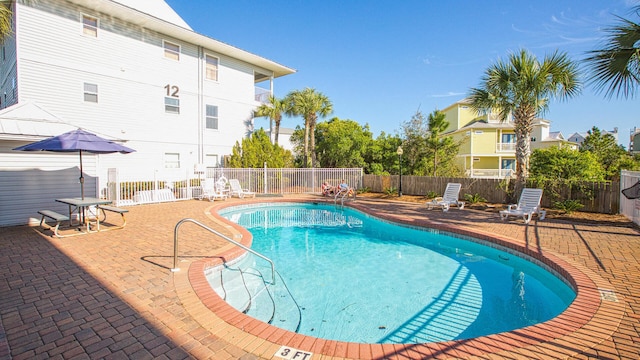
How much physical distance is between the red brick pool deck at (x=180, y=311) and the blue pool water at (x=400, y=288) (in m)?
0.72

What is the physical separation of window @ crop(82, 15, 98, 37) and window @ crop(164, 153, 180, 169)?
619cm

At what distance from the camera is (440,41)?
599 inches

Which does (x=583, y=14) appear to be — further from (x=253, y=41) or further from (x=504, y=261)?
(x=253, y=41)

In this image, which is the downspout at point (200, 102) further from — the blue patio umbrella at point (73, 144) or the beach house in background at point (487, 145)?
the beach house in background at point (487, 145)

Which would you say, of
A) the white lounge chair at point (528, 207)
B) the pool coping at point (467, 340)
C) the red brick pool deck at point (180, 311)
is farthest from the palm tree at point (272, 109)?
the pool coping at point (467, 340)

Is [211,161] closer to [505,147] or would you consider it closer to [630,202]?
[630,202]

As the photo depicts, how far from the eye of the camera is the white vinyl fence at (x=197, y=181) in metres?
12.3

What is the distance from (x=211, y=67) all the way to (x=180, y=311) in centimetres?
1743

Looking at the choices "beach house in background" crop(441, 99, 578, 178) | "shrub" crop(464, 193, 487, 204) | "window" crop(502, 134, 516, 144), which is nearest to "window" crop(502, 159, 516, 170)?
"beach house in background" crop(441, 99, 578, 178)

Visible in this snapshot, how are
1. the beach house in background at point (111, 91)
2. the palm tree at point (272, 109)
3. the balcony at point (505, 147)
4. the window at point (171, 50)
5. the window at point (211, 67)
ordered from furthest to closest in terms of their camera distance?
the balcony at point (505, 147)
the palm tree at point (272, 109)
the window at point (211, 67)
the window at point (171, 50)
the beach house in background at point (111, 91)

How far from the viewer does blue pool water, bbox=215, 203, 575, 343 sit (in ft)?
13.8

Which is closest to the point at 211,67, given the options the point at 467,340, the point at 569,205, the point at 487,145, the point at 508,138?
the point at 569,205

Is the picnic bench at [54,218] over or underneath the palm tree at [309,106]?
underneath

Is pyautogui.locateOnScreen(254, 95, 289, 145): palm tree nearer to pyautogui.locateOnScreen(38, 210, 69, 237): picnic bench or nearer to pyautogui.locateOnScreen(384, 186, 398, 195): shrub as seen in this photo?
pyautogui.locateOnScreen(384, 186, 398, 195): shrub
